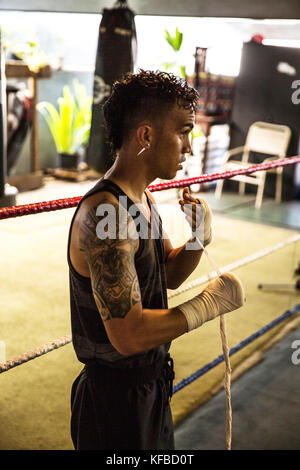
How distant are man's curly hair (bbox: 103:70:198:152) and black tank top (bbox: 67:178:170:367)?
0.41 feet

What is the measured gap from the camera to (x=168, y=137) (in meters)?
1.07

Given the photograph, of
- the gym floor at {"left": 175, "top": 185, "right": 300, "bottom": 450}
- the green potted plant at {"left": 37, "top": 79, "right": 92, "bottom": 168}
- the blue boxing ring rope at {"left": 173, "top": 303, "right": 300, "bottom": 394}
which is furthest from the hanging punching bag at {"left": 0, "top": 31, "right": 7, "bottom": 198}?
the blue boxing ring rope at {"left": 173, "top": 303, "right": 300, "bottom": 394}

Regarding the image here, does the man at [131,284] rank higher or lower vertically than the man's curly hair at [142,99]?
lower

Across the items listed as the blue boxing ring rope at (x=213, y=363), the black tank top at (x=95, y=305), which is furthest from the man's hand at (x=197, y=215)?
the blue boxing ring rope at (x=213, y=363)

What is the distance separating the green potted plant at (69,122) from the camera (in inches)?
292

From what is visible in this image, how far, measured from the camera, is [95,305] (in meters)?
1.11

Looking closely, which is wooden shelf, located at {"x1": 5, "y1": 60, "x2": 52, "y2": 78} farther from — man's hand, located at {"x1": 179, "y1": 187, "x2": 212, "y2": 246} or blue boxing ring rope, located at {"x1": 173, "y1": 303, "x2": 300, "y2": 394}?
man's hand, located at {"x1": 179, "y1": 187, "x2": 212, "y2": 246}

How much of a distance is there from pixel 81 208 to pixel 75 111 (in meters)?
6.70

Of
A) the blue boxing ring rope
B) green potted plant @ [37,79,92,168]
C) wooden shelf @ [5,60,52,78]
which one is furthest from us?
green potted plant @ [37,79,92,168]

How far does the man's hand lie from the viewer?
4.21 ft

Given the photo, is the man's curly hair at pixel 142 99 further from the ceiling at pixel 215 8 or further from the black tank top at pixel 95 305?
the ceiling at pixel 215 8

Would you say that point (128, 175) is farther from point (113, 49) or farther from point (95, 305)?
point (113, 49)

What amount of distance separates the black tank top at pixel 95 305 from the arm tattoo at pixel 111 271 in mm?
77
